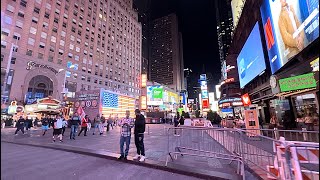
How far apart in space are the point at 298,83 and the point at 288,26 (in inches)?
172

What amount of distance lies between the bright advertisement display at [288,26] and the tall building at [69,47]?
30.5 meters

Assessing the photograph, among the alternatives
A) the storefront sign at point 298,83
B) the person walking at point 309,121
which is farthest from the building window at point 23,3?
the person walking at point 309,121

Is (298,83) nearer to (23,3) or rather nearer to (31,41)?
(31,41)

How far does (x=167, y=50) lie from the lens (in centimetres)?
18812

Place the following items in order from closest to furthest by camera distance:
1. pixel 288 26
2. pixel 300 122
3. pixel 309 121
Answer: pixel 288 26, pixel 309 121, pixel 300 122

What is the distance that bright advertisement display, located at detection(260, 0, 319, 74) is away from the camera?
9.50 meters

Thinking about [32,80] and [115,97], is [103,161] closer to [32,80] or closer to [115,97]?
[115,97]

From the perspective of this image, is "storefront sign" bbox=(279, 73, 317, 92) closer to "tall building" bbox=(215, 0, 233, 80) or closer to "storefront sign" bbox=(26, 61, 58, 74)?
"storefront sign" bbox=(26, 61, 58, 74)

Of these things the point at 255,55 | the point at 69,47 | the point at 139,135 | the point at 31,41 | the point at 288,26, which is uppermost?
the point at 69,47

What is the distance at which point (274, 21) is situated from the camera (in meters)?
14.5

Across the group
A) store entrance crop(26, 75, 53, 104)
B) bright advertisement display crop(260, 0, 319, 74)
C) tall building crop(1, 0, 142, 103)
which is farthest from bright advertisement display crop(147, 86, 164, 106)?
bright advertisement display crop(260, 0, 319, 74)

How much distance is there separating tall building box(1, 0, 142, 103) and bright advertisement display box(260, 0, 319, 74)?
30.5 metres

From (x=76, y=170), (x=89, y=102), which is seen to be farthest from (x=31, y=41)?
(x=76, y=170)

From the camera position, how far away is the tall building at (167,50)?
18312 centimetres
